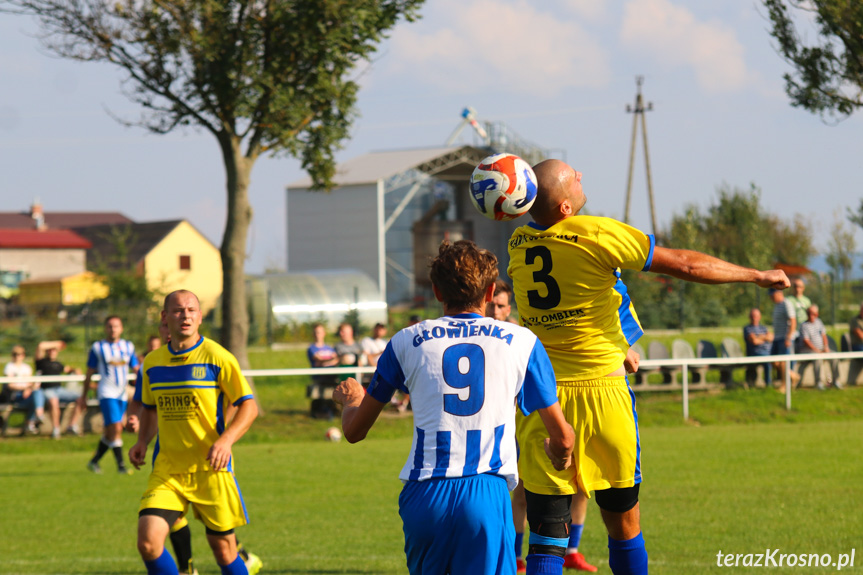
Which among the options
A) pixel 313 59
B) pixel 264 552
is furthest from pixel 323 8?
pixel 264 552

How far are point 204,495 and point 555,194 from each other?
2.71 meters

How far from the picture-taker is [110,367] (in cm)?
1284

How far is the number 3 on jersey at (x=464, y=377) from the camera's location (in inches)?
136

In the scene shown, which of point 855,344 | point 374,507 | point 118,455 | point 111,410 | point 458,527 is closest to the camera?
point 458,527

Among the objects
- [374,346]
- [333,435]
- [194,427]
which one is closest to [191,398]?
[194,427]

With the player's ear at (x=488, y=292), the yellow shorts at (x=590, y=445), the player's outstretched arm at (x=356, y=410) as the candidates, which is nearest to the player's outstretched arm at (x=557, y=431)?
the player's ear at (x=488, y=292)

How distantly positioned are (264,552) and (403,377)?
430cm

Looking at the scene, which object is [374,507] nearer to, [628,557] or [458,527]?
[628,557]

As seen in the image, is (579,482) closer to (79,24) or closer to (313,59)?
(313,59)

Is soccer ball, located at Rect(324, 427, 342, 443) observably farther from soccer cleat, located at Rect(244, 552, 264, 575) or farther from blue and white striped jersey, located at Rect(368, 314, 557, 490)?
blue and white striped jersey, located at Rect(368, 314, 557, 490)

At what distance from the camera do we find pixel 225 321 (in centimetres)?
1752

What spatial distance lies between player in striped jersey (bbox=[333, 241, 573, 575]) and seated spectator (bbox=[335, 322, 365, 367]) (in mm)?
13282

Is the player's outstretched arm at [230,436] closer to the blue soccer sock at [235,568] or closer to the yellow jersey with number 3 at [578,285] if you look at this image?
the blue soccer sock at [235,568]

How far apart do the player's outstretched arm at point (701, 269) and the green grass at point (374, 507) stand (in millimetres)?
2586
